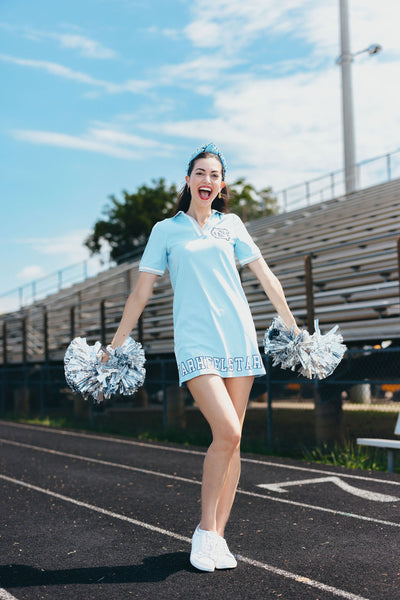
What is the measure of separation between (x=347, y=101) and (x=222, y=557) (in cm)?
2266

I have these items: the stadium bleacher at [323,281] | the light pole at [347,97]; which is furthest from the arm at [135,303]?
the light pole at [347,97]

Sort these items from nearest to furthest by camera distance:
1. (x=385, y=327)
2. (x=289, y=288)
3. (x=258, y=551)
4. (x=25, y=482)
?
1. (x=258, y=551)
2. (x=25, y=482)
3. (x=385, y=327)
4. (x=289, y=288)

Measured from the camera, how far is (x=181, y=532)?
511 cm

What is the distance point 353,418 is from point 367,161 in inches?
591

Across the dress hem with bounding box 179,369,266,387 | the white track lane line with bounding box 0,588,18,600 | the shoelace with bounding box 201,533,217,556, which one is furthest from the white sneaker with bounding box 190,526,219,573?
the white track lane line with bounding box 0,588,18,600

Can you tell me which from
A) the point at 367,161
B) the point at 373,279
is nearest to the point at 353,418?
the point at 373,279

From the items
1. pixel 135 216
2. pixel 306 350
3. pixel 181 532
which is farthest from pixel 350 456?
pixel 135 216

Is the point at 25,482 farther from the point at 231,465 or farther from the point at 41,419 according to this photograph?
the point at 41,419

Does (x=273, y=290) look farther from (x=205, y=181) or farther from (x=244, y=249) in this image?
(x=205, y=181)

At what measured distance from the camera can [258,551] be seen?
449 centimetres

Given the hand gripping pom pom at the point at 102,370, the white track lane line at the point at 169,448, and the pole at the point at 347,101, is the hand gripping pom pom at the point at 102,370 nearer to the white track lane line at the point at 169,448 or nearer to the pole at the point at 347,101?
the white track lane line at the point at 169,448

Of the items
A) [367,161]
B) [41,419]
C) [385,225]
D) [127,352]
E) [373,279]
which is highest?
[367,161]

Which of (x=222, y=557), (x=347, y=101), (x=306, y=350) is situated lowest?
(x=222, y=557)

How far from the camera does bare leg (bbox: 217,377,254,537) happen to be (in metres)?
3.91
